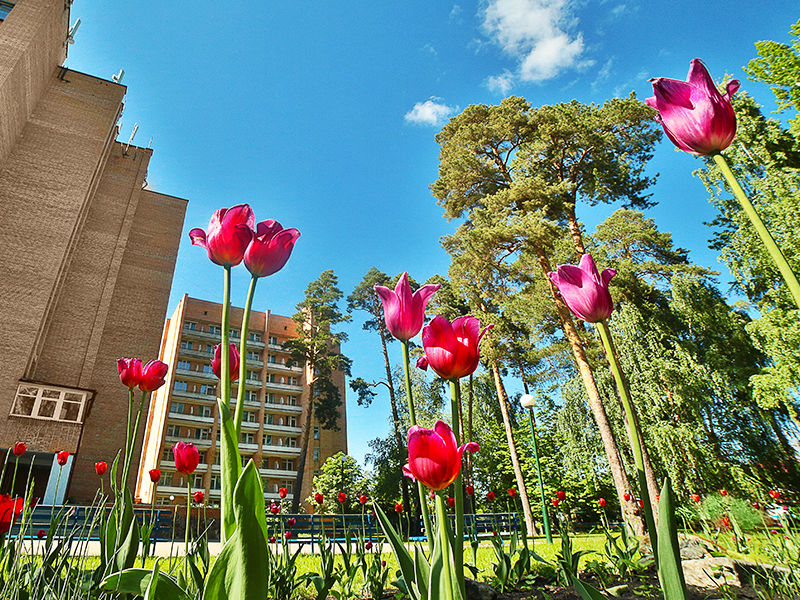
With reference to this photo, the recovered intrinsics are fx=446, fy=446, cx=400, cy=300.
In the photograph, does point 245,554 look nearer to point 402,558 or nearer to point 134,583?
point 402,558

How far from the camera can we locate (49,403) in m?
15.3

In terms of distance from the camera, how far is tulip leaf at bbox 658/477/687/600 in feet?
2.49

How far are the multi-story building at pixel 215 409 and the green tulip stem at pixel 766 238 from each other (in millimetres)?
33802

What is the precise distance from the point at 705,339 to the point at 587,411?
451 cm

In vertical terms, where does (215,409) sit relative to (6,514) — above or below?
above

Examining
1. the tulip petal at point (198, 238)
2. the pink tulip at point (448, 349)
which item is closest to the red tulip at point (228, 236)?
the tulip petal at point (198, 238)

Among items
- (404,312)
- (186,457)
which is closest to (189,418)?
(186,457)

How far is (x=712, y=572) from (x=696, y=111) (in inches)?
132

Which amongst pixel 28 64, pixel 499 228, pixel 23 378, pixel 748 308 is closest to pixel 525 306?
pixel 499 228

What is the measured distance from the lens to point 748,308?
1148 cm

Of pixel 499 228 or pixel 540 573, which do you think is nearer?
pixel 540 573

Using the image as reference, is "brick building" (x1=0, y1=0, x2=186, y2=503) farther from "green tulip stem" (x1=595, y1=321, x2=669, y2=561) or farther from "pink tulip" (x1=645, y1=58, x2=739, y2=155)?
"pink tulip" (x1=645, y1=58, x2=739, y2=155)

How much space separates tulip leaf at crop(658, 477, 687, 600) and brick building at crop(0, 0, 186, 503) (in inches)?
714

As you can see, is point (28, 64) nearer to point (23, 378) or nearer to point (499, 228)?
point (23, 378)
